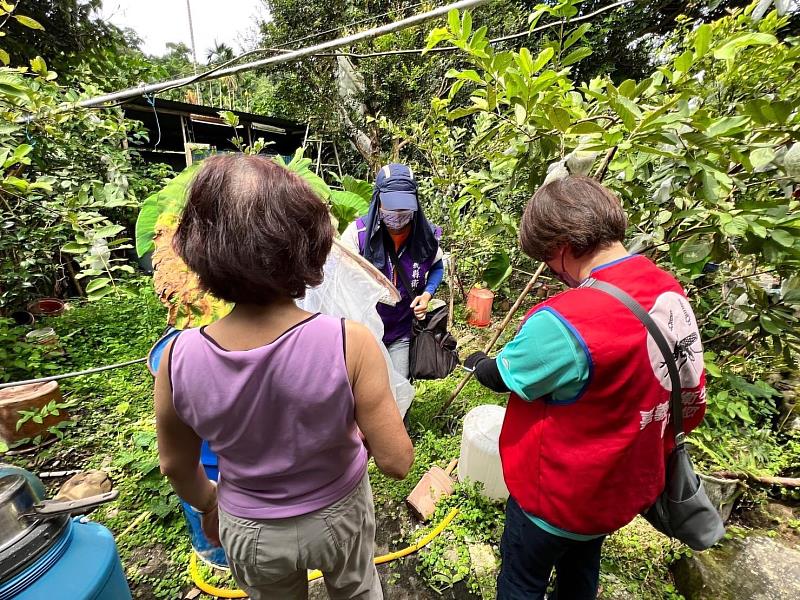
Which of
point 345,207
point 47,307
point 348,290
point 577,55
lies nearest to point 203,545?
point 348,290

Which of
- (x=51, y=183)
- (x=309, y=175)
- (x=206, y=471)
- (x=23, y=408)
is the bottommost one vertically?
(x=23, y=408)

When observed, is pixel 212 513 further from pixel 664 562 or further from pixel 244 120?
pixel 244 120

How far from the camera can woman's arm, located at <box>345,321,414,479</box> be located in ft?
2.87

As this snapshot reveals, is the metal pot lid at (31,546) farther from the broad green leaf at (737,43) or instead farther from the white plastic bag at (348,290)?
the broad green leaf at (737,43)

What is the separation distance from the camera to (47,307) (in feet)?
16.5

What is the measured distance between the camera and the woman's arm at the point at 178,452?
898 mm

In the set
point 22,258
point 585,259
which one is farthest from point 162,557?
point 22,258

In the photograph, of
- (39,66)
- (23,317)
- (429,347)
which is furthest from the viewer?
(23,317)

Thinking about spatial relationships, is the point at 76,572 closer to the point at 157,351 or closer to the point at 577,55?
the point at 157,351

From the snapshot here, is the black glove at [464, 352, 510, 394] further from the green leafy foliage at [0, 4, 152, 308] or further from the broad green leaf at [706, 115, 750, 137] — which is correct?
the green leafy foliage at [0, 4, 152, 308]

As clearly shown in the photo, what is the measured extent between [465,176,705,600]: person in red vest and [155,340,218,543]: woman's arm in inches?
37.4

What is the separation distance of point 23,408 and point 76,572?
273 centimetres

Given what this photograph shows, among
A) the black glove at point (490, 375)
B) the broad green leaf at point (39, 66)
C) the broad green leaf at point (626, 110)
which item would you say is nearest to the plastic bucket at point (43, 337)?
the broad green leaf at point (39, 66)

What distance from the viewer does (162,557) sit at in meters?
2.13
